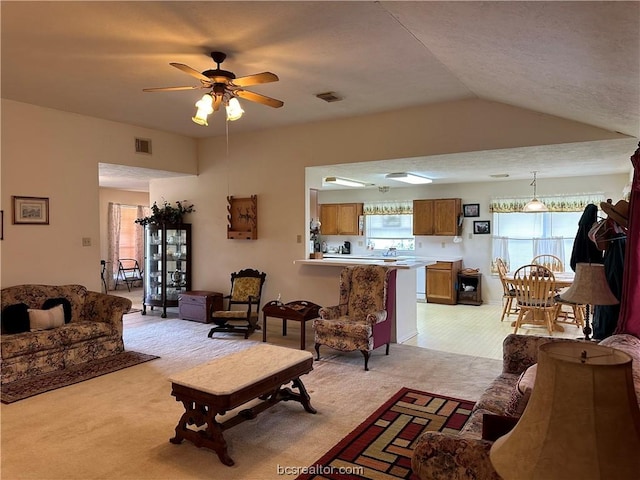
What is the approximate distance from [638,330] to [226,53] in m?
3.61

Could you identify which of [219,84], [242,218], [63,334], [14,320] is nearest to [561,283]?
[242,218]

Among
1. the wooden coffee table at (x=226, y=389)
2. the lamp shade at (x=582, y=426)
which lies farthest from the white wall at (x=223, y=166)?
the lamp shade at (x=582, y=426)

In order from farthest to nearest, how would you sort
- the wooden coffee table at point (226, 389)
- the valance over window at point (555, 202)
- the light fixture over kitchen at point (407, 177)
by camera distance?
the valance over window at point (555, 202) < the light fixture over kitchen at point (407, 177) < the wooden coffee table at point (226, 389)

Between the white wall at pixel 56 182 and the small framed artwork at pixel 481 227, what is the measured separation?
20.7 ft

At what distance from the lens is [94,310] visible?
4.91 meters

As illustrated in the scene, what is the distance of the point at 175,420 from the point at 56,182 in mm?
3496

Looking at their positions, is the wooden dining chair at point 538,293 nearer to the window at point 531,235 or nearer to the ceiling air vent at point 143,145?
the window at point 531,235

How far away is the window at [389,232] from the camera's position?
9320 millimetres

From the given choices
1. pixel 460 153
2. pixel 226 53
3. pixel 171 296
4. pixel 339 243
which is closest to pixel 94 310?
pixel 171 296

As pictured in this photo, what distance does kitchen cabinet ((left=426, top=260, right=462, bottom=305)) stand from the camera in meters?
8.22

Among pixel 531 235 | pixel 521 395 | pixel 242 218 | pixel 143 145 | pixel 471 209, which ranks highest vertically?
pixel 143 145

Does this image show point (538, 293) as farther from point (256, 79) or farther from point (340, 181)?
point (256, 79)

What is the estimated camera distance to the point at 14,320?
4141 millimetres

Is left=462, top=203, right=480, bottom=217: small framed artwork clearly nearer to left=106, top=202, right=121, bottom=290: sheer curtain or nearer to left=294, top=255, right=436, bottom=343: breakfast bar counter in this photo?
left=294, top=255, right=436, bottom=343: breakfast bar counter
